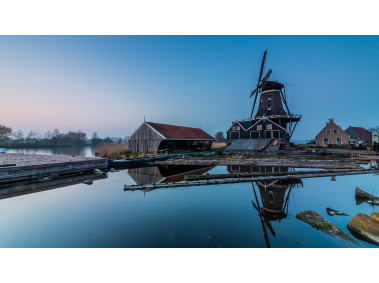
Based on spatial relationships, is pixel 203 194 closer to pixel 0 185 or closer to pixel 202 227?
pixel 202 227

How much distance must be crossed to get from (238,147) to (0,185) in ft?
76.7

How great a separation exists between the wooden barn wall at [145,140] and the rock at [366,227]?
19.0m

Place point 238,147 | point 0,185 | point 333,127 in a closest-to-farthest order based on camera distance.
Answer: point 0,185 → point 238,147 → point 333,127

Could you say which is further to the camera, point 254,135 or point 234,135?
point 234,135

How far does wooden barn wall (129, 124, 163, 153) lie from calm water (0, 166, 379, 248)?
1306 cm

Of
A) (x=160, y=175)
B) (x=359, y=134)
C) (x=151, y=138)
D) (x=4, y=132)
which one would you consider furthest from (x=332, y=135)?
(x=4, y=132)

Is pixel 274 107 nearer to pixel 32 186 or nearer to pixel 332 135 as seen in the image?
pixel 332 135

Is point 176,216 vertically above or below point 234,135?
below

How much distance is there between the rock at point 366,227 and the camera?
4.34 meters

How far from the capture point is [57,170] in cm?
1237

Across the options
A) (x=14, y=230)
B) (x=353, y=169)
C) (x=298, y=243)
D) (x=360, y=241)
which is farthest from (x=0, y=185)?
(x=353, y=169)

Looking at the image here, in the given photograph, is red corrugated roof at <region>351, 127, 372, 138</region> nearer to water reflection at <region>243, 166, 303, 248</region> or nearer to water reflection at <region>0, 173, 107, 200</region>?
water reflection at <region>243, 166, 303, 248</region>

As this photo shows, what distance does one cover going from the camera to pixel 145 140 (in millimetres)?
23188

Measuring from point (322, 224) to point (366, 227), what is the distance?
0.92 m
